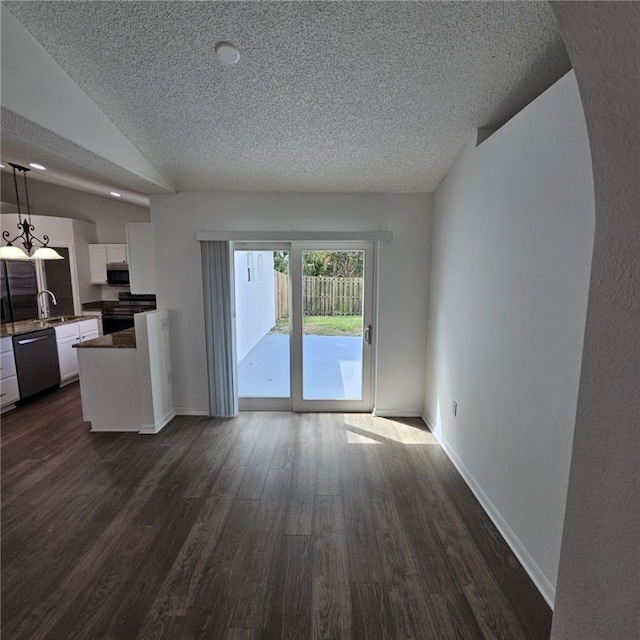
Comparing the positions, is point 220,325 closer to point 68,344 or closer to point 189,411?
point 189,411

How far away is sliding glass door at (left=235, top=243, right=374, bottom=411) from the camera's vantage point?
11.9 feet

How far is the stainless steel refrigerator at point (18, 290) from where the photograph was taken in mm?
5121

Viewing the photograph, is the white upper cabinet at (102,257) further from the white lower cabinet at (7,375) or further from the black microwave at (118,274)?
the white lower cabinet at (7,375)

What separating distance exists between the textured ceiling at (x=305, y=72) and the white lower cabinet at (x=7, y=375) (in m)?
2.86

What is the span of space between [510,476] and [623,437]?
5.46ft

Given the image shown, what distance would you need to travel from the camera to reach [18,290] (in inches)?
209

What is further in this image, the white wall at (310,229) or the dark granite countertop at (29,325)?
the dark granite countertop at (29,325)

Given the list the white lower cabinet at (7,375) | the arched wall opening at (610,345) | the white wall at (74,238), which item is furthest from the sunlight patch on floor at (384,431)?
the white wall at (74,238)

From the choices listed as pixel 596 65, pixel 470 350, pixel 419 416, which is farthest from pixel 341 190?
pixel 596 65

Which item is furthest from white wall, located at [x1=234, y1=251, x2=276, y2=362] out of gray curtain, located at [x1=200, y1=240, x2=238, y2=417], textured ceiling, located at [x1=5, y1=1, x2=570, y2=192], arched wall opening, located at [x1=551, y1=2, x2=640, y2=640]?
arched wall opening, located at [x1=551, y1=2, x2=640, y2=640]

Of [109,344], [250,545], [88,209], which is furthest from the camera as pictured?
[88,209]

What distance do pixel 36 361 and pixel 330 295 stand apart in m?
3.74

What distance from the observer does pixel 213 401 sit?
3.66 meters

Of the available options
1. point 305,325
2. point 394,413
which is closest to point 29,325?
point 305,325
